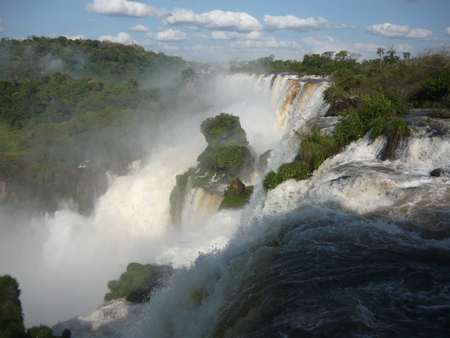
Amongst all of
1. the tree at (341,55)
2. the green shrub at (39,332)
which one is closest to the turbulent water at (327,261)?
the green shrub at (39,332)

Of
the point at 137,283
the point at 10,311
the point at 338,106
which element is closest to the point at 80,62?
the point at 338,106

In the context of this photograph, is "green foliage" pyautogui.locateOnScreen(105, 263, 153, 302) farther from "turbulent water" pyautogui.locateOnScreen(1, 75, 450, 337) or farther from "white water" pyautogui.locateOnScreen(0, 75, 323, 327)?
"white water" pyautogui.locateOnScreen(0, 75, 323, 327)

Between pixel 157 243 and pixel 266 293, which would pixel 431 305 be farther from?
pixel 157 243

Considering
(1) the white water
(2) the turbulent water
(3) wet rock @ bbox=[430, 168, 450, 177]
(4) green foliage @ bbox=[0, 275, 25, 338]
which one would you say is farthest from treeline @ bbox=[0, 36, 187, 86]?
(3) wet rock @ bbox=[430, 168, 450, 177]

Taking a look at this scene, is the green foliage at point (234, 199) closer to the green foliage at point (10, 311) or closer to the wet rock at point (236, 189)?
the wet rock at point (236, 189)

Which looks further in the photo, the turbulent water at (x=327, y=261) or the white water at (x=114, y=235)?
the white water at (x=114, y=235)

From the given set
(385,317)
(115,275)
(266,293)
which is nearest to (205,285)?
(266,293)

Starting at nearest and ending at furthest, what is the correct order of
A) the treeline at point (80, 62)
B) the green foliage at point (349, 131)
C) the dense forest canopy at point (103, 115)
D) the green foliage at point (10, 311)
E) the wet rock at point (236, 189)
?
the green foliage at point (10, 311), the green foliage at point (349, 131), the dense forest canopy at point (103, 115), the wet rock at point (236, 189), the treeline at point (80, 62)
